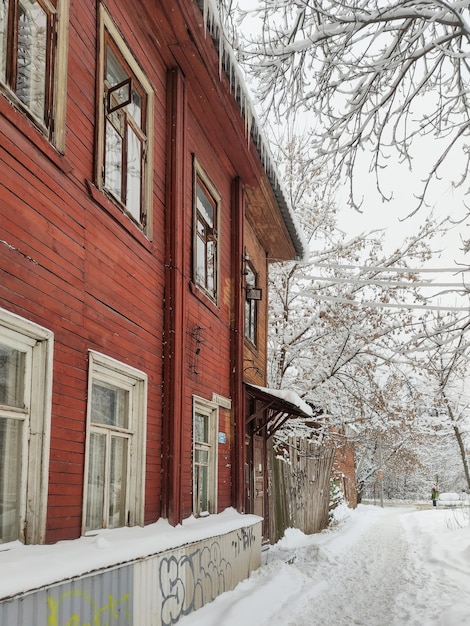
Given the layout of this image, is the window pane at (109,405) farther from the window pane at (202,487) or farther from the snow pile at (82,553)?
the window pane at (202,487)

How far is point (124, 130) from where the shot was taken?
7402 millimetres

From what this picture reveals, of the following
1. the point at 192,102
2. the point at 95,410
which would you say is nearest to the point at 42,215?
the point at 95,410

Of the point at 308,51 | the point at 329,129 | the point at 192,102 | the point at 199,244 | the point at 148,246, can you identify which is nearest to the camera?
the point at 308,51

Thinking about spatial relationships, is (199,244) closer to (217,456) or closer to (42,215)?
(217,456)

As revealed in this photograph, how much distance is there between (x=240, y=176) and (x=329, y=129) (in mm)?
6238

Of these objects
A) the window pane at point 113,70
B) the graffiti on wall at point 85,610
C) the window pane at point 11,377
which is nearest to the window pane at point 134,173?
the window pane at point 113,70

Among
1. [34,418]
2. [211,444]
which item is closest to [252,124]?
[211,444]

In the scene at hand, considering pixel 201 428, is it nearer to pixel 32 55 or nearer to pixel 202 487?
pixel 202 487

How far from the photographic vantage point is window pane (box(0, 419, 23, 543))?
4699 mm

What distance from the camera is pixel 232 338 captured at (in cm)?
1204

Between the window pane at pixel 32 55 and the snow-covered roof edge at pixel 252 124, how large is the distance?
1.31 m

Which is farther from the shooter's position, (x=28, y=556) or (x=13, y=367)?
(x=13, y=367)

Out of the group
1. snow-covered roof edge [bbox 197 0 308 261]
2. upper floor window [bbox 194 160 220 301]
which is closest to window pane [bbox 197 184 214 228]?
upper floor window [bbox 194 160 220 301]

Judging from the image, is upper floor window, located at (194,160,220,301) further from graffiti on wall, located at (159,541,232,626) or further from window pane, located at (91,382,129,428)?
graffiti on wall, located at (159,541,232,626)
